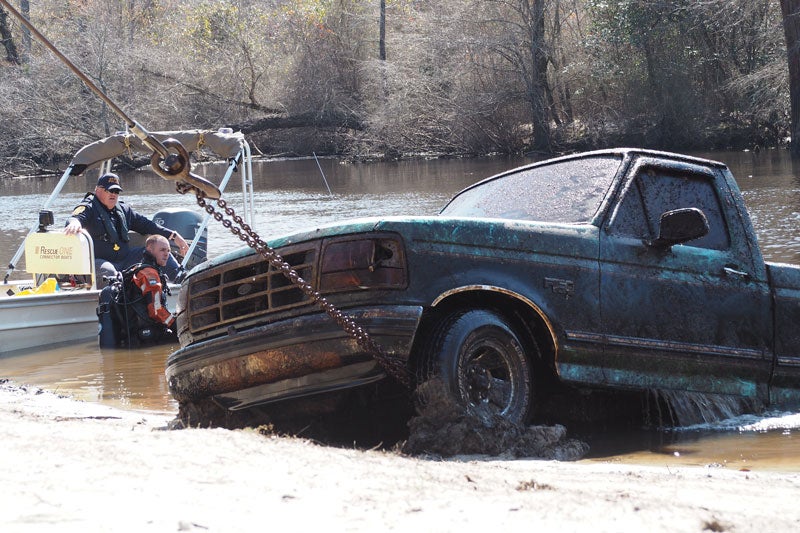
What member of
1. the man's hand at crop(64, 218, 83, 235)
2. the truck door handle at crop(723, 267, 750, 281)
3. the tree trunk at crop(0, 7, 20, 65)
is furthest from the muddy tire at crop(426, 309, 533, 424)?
the tree trunk at crop(0, 7, 20, 65)

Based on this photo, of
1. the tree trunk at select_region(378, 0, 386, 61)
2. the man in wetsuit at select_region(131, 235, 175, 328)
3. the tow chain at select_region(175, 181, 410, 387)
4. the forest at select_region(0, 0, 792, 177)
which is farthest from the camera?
the tree trunk at select_region(378, 0, 386, 61)

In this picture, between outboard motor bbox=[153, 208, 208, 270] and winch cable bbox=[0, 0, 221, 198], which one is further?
outboard motor bbox=[153, 208, 208, 270]

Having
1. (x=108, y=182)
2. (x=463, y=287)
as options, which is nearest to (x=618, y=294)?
(x=463, y=287)

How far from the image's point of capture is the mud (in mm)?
5145

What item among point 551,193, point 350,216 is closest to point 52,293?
point 551,193

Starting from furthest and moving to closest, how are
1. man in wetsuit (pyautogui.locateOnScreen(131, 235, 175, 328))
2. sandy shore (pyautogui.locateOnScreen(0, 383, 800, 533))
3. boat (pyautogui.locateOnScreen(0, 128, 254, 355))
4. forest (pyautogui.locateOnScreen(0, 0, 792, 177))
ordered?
forest (pyautogui.locateOnScreen(0, 0, 792, 177))
boat (pyautogui.locateOnScreen(0, 128, 254, 355))
man in wetsuit (pyautogui.locateOnScreen(131, 235, 175, 328))
sandy shore (pyautogui.locateOnScreen(0, 383, 800, 533))

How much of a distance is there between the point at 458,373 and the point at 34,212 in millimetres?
22460

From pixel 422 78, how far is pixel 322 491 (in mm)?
37945

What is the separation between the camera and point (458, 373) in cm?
518

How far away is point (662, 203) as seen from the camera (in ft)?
20.8

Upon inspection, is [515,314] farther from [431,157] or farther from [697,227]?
[431,157]

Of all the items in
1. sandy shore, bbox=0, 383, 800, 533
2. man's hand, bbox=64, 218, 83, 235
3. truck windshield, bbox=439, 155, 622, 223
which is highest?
truck windshield, bbox=439, 155, 622, 223

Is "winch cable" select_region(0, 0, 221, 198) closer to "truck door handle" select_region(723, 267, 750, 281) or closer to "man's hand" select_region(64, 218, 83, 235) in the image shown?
"truck door handle" select_region(723, 267, 750, 281)

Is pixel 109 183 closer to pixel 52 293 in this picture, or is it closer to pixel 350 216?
pixel 52 293
